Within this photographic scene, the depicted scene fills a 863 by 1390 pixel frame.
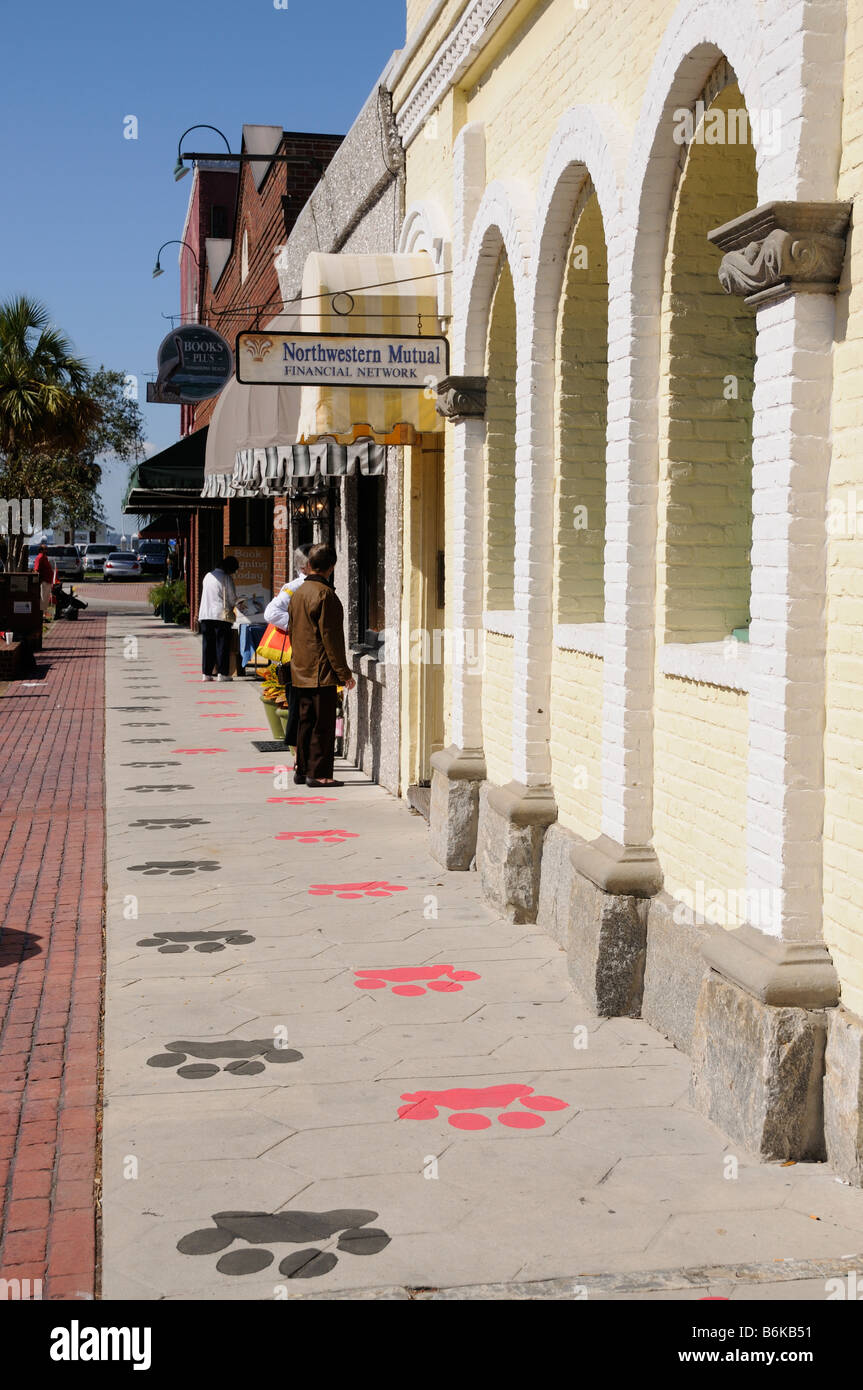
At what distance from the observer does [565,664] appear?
7.48m

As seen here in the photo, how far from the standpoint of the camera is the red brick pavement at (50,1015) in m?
4.05

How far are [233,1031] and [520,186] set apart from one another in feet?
15.9

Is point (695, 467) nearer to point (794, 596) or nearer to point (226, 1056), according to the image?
point (794, 596)

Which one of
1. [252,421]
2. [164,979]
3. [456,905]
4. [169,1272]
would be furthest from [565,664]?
[252,421]

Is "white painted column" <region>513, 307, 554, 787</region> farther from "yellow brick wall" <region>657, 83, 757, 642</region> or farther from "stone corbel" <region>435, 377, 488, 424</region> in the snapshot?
"yellow brick wall" <region>657, 83, 757, 642</region>

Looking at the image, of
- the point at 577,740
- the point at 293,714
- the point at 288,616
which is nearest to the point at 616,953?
the point at 577,740

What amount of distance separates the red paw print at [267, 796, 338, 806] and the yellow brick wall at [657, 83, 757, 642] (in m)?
5.70

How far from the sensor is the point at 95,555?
9188 cm

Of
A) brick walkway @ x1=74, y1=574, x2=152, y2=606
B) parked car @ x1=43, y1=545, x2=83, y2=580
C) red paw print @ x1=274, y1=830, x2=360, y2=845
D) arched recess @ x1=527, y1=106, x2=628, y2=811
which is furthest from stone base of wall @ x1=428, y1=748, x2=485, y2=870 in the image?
parked car @ x1=43, y1=545, x2=83, y2=580

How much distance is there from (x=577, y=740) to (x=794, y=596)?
2829 mm

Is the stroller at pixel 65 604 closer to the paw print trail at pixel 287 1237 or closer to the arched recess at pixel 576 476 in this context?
the arched recess at pixel 576 476

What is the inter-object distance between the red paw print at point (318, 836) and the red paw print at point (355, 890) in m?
1.23

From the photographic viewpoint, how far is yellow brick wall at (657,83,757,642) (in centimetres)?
586
